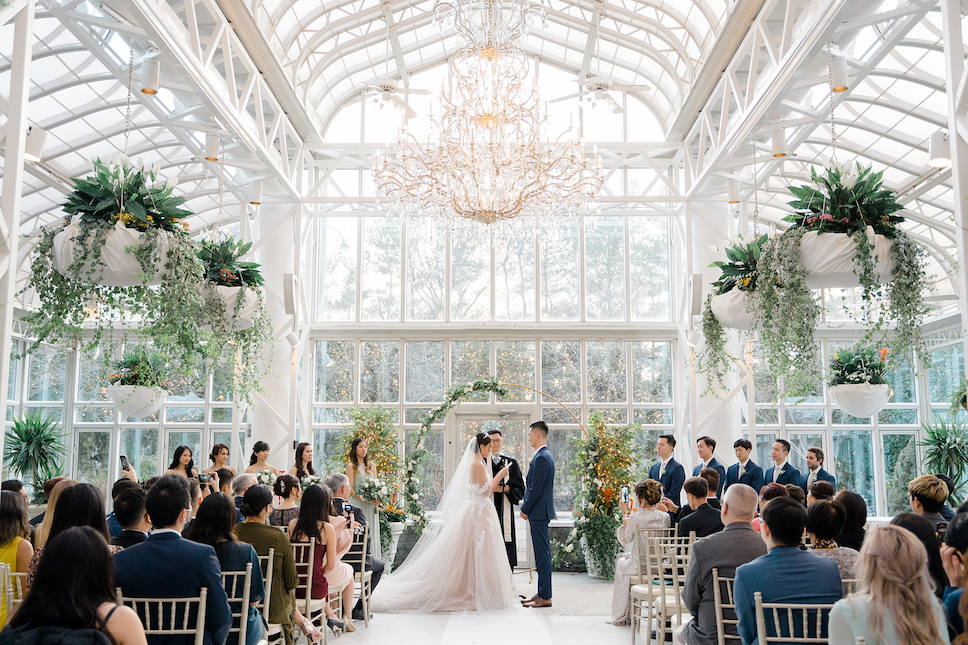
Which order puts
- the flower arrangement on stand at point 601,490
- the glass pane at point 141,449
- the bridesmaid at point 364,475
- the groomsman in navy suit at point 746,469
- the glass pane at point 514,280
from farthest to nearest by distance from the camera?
the glass pane at point 141,449 < the glass pane at point 514,280 < the flower arrangement on stand at point 601,490 < the bridesmaid at point 364,475 < the groomsman in navy suit at point 746,469

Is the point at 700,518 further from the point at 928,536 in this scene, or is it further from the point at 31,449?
the point at 31,449

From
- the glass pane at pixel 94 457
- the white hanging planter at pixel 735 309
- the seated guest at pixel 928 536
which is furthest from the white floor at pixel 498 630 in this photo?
the glass pane at pixel 94 457

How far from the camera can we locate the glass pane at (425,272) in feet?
41.0

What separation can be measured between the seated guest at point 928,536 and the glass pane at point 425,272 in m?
9.20

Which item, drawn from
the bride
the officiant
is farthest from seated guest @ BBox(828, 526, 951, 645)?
the officiant

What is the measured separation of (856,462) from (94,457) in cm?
1229

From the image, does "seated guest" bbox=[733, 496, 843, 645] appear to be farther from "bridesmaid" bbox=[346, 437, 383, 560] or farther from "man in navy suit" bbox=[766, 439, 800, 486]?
"bridesmaid" bbox=[346, 437, 383, 560]

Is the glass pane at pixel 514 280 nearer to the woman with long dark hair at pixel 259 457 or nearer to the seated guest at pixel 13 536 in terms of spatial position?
the woman with long dark hair at pixel 259 457

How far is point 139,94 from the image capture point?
25.5 feet

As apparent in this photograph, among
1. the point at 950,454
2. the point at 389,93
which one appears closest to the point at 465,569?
the point at 389,93

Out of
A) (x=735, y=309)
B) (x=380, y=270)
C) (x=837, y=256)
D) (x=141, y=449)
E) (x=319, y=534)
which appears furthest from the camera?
(x=141, y=449)

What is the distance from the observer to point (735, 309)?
5.56 metres

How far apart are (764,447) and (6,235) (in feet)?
36.5

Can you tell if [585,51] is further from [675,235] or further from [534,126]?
[534,126]
